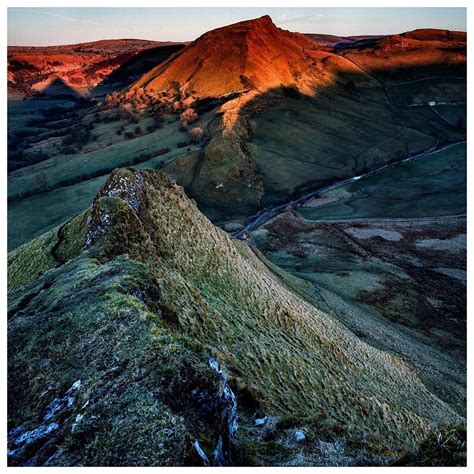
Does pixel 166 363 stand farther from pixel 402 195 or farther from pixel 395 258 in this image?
pixel 402 195

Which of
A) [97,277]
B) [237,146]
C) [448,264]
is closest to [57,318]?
[97,277]

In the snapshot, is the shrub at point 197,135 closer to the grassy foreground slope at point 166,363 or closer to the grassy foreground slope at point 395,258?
the grassy foreground slope at point 395,258

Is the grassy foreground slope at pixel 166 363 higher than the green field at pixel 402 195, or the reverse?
the grassy foreground slope at pixel 166 363

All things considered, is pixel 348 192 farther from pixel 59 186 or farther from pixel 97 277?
pixel 97 277

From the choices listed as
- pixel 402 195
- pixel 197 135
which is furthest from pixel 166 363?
pixel 197 135

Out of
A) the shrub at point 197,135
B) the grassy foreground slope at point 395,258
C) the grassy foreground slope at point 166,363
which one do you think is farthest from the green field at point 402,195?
the grassy foreground slope at point 166,363

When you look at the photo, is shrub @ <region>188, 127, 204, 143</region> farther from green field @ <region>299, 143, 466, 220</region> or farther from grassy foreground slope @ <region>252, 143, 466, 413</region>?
green field @ <region>299, 143, 466, 220</region>

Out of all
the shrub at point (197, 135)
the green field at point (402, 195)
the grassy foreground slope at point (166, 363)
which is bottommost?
the green field at point (402, 195)

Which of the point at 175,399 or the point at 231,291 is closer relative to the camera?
the point at 175,399

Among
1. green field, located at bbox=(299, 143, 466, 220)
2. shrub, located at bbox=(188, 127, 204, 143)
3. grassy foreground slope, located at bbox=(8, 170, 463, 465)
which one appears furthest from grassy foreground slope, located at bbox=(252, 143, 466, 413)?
shrub, located at bbox=(188, 127, 204, 143)
